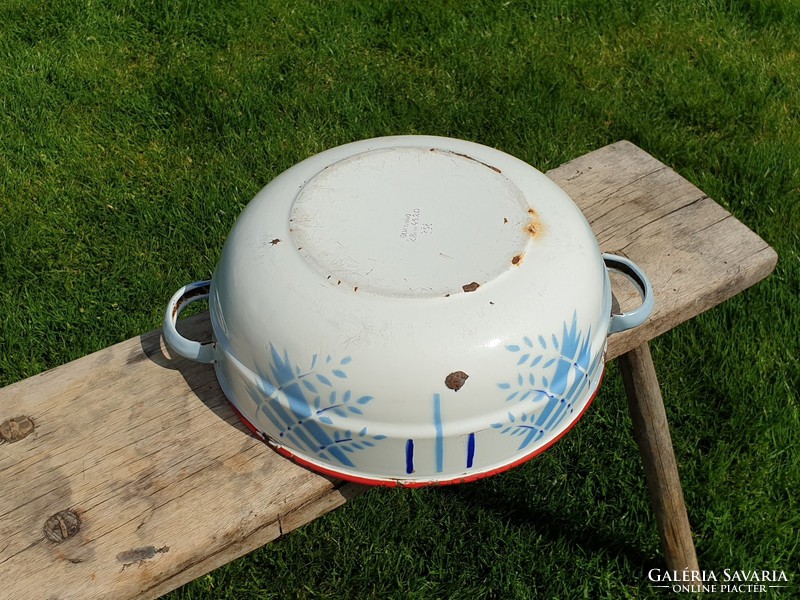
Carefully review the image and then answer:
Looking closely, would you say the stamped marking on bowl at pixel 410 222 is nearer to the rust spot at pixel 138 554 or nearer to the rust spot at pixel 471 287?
the rust spot at pixel 471 287

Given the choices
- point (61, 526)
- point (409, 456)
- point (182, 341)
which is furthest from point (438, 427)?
point (61, 526)

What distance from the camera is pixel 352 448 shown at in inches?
49.4

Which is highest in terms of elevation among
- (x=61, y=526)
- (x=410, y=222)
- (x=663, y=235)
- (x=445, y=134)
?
(x=410, y=222)

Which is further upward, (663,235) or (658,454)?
(663,235)

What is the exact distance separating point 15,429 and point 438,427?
0.79 metres

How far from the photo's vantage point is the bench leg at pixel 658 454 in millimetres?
1777

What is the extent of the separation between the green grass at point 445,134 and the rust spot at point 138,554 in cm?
87

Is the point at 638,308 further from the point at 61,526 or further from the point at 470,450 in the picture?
the point at 61,526

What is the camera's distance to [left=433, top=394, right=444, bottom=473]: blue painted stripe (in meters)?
1.18

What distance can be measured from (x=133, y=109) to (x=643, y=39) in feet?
7.45

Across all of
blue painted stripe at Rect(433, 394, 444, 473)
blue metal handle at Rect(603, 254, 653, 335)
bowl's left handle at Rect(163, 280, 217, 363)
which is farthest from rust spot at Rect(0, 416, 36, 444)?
blue metal handle at Rect(603, 254, 653, 335)

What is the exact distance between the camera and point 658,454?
184 centimetres

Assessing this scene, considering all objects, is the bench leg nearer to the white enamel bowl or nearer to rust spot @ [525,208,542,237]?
the white enamel bowl

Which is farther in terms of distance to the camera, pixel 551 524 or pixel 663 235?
pixel 551 524
